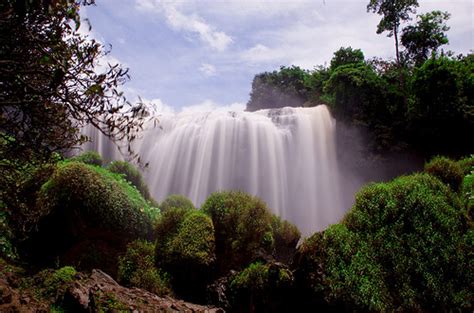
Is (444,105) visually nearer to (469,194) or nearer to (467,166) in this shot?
(467,166)

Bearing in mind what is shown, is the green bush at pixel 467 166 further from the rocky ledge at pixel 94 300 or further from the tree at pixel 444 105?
the rocky ledge at pixel 94 300

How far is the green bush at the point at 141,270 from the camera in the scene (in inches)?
271

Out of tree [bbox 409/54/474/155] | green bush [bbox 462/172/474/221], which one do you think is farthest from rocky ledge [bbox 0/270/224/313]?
tree [bbox 409/54/474/155]

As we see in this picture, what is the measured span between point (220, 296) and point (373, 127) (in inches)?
521

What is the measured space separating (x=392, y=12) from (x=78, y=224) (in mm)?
20420

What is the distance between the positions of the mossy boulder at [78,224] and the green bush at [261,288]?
10.3ft

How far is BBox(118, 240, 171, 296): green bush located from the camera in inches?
271

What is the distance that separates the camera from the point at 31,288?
5.12 metres

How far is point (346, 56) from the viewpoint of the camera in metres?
23.8

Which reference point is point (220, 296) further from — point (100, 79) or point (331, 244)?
point (100, 79)

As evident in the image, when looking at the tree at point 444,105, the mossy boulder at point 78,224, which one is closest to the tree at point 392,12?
the tree at point 444,105

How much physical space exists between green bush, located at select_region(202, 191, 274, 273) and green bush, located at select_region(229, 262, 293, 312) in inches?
27.7

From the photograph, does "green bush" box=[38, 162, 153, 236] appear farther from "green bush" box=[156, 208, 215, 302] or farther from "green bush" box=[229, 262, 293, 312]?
"green bush" box=[229, 262, 293, 312]

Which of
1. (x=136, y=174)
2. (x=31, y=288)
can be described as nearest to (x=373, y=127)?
(x=136, y=174)
